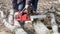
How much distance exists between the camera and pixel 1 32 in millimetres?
5184

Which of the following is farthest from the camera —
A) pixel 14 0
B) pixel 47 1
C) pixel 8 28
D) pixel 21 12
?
pixel 47 1

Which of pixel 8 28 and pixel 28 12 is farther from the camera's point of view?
pixel 8 28

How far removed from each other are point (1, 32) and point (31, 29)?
30.5 inches

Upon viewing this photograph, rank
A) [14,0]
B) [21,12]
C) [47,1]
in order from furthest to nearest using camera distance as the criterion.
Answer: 1. [47,1]
2. [14,0]
3. [21,12]

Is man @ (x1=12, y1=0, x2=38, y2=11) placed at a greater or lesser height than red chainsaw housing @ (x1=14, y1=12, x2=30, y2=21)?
greater

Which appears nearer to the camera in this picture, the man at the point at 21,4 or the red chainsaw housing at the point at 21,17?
the red chainsaw housing at the point at 21,17

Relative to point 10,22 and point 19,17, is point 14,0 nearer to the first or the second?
point 10,22

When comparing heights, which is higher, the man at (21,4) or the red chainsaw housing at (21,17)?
the man at (21,4)

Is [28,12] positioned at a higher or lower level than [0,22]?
higher

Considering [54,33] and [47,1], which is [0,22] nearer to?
[54,33]

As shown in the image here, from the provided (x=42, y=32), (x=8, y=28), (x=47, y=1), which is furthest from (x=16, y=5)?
(x=47, y=1)

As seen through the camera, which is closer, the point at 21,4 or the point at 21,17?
the point at 21,17

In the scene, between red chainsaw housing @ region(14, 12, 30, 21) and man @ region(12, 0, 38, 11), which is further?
man @ region(12, 0, 38, 11)

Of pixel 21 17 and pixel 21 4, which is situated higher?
pixel 21 4
